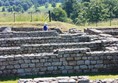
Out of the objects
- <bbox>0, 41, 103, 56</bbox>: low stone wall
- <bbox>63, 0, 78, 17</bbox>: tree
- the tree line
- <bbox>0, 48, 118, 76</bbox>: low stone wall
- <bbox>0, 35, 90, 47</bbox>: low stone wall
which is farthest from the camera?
<bbox>63, 0, 78, 17</bbox>: tree

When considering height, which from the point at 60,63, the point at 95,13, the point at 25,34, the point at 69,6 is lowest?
the point at 95,13

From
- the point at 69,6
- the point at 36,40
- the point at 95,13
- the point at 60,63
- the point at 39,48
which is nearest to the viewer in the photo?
the point at 60,63

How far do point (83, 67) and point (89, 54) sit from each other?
2.13 ft

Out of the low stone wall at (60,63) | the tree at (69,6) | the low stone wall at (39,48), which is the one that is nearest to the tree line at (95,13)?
the tree at (69,6)

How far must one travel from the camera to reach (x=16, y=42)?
19125mm

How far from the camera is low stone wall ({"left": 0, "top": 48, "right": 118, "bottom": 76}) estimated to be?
13.9m

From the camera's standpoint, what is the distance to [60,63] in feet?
46.5

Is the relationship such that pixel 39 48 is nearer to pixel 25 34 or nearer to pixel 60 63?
pixel 60 63

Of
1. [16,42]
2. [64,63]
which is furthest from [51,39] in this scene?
[64,63]

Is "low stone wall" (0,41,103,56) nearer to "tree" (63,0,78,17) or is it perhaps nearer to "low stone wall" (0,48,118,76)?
"low stone wall" (0,48,118,76)

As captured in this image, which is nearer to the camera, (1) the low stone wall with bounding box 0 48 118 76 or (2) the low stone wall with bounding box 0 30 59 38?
(1) the low stone wall with bounding box 0 48 118 76

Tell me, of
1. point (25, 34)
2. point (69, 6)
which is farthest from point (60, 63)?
point (69, 6)

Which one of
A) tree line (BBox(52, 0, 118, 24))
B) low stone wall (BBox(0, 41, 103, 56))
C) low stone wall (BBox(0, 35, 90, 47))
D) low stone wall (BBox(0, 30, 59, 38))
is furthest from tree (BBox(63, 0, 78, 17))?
low stone wall (BBox(0, 41, 103, 56))

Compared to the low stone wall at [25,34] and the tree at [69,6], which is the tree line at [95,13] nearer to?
the tree at [69,6]
